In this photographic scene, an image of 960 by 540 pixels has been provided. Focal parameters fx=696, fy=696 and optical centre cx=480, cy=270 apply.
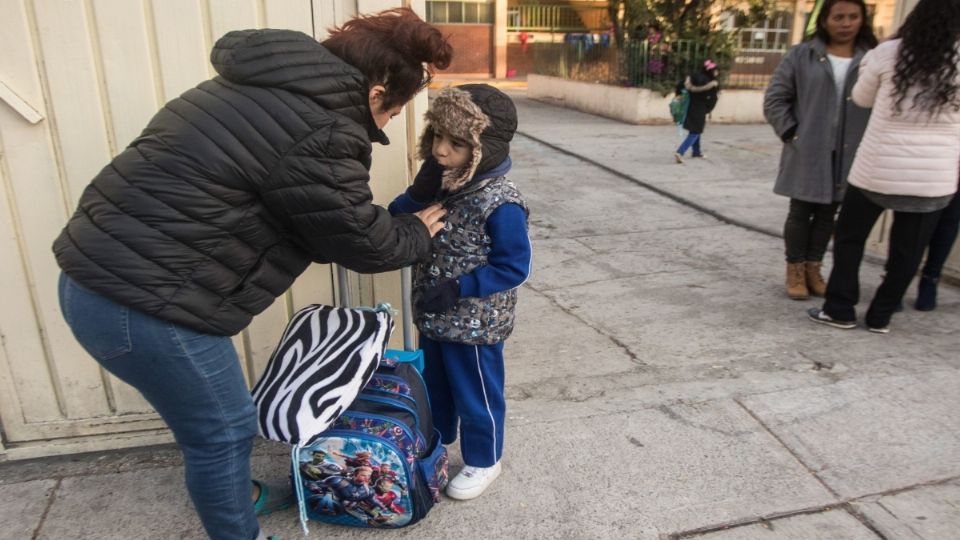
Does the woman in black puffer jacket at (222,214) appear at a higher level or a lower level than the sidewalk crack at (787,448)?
higher

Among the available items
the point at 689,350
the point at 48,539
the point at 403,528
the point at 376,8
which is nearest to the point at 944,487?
the point at 689,350

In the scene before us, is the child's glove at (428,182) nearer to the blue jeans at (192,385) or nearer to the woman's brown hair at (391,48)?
the woman's brown hair at (391,48)

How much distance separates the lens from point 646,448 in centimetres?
291

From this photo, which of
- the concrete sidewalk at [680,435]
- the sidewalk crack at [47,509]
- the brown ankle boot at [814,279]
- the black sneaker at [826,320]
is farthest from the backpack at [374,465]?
the brown ankle boot at [814,279]

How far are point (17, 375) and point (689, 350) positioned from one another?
3155mm

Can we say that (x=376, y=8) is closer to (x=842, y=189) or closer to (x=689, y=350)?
(x=689, y=350)

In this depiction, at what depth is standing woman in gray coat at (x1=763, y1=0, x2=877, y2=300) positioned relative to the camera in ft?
13.8

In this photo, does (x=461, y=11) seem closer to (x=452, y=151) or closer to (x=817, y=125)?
(x=817, y=125)

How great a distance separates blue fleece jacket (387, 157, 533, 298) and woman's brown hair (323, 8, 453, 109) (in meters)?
0.45

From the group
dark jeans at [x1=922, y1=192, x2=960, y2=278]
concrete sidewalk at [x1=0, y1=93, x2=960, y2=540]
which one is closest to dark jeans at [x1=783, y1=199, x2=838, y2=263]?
concrete sidewalk at [x1=0, y1=93, x2=960, y2=540]

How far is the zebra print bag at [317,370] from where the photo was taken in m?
2.13

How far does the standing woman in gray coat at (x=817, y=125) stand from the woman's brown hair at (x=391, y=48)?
314 centimetres

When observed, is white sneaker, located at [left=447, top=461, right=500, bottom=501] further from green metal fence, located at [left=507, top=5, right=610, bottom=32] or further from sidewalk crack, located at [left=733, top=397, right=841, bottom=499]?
green metal fence, located at [left=507, top=5, right=610, bottom=32]

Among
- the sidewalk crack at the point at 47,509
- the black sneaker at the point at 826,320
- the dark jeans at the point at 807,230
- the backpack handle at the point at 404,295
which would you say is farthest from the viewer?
the dark jeans at the point at 807,230
